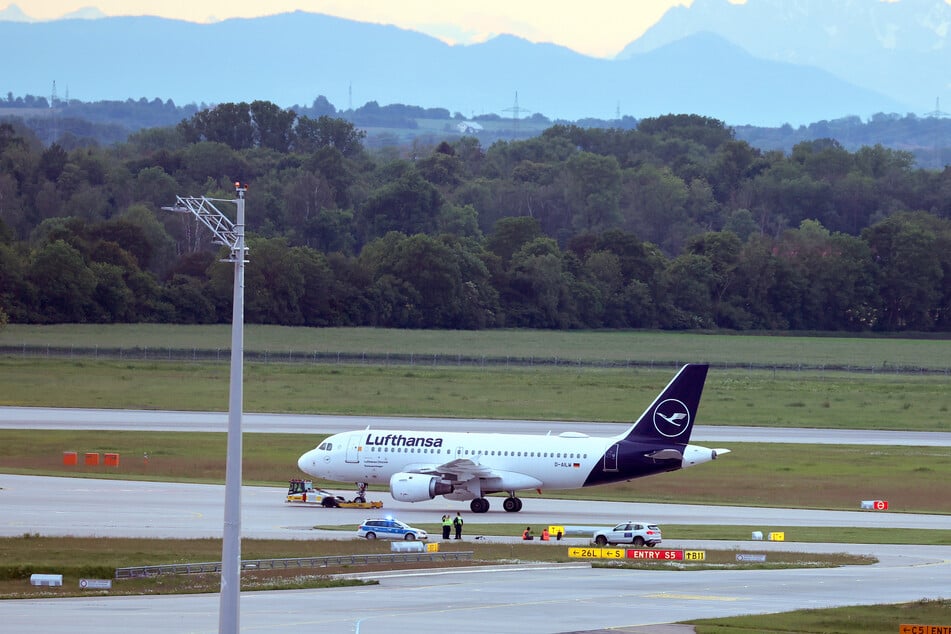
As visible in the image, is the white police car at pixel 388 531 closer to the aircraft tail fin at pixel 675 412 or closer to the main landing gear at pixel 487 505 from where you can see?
the main landing gear at pixel 487 505

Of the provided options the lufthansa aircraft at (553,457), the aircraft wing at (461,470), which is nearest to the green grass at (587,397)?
the lufthansa aircraft at (553,457)

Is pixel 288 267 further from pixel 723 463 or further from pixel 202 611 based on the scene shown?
pixel 202 611

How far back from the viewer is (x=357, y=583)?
38.6 m

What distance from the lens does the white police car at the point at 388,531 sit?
159 feet

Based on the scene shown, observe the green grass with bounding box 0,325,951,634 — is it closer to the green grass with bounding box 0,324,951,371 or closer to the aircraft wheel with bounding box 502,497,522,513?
the green grass with bounding box 0,324,951,371

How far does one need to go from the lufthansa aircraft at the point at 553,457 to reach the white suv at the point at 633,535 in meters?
10.2

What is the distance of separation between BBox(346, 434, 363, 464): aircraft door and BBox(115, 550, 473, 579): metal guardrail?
586 inches

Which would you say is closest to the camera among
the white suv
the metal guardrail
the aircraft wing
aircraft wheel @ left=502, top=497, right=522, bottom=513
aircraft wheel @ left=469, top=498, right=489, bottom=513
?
the metal guardrail

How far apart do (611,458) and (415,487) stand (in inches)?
311

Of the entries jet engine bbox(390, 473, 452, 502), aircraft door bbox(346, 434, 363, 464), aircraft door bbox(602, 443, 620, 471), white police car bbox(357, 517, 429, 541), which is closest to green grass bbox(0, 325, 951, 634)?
white police car bbox(357, 517, 429, 541)

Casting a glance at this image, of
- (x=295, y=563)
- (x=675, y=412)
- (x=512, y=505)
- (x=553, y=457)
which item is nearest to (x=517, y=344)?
(x=553, y=457)

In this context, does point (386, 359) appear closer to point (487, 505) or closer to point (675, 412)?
point (487, 505)

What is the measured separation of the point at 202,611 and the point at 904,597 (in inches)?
702

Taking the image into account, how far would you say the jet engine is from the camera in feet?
188
